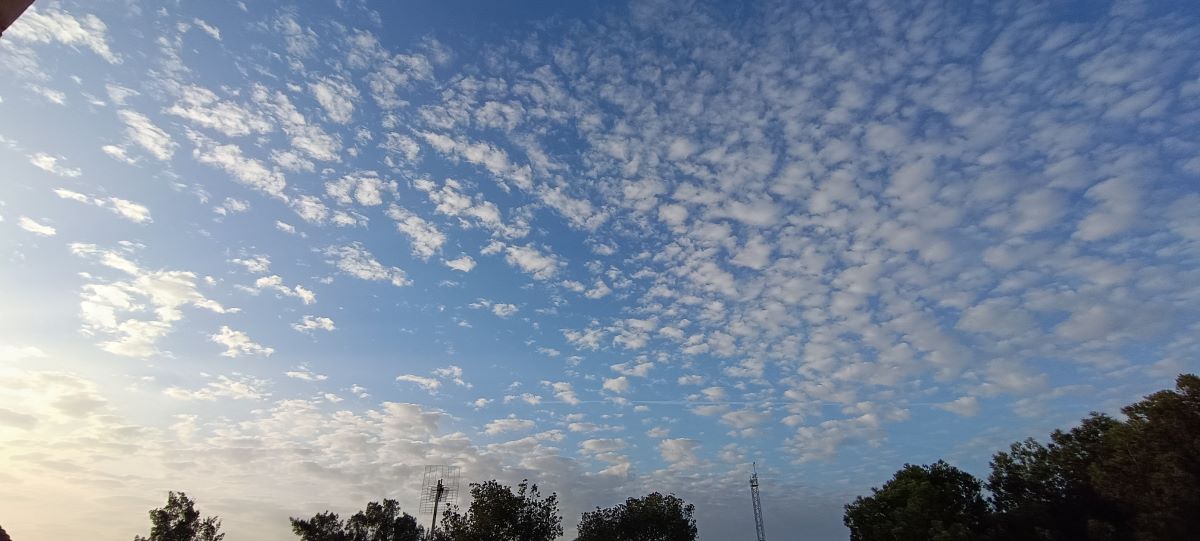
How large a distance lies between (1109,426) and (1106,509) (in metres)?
6.50

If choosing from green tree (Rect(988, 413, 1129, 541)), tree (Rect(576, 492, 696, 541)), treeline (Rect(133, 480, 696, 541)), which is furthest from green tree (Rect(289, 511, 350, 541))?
green tree (Rect(988, 413, 1129, 541))

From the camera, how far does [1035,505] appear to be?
42.1 m

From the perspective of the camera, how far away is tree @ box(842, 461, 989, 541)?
45.0 metres

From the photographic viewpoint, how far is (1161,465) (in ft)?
111

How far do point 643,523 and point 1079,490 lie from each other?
50.0 metres

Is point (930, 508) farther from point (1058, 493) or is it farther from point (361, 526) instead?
point (361, 526)

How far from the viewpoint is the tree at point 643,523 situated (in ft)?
256

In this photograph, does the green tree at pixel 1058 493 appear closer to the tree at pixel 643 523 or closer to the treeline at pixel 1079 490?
the treeline at pixel 1079 490

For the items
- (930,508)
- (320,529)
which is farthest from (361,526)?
(930,508)

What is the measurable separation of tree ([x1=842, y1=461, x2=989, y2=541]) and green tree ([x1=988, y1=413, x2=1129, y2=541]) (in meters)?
1.71

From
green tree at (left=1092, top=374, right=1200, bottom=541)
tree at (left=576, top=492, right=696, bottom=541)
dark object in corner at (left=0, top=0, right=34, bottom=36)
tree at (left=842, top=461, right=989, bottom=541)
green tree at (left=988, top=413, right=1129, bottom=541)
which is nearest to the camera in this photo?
dark object in corner at (left=0, top=0, right=34, bottom=36)

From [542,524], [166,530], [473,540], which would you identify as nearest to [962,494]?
[542,524]

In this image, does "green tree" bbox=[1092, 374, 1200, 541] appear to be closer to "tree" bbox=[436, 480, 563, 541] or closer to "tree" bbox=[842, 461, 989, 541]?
"tree" bbox=[842, 461, 989, 541]

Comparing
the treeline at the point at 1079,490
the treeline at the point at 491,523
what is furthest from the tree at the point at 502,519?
the treeline at the point at 1079,490
